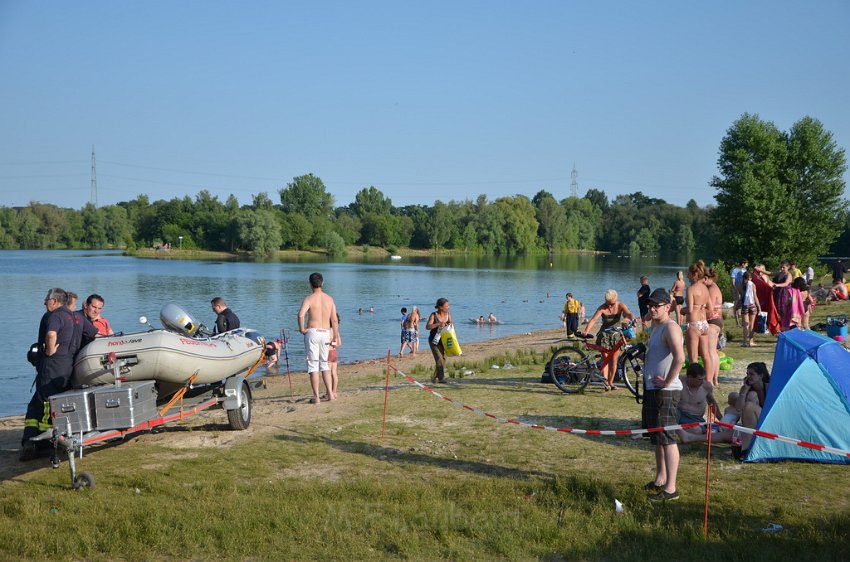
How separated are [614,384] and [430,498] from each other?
18.9 feet

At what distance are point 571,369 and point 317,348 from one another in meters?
3.68

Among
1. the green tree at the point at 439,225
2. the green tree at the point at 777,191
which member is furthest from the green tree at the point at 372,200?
the green tree at the point at 777,191

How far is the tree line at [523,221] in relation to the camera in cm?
3809

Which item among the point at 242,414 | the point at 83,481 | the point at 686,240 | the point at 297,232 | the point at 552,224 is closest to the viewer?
the point at 83,481

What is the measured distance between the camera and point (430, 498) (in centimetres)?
598

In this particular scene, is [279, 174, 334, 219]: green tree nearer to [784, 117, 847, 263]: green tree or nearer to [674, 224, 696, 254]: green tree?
[674, 224, 696, 254]: green tree

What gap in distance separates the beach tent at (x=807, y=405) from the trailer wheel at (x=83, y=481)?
6.00 metres

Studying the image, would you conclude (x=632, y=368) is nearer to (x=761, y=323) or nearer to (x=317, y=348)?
(x=317, y=348)

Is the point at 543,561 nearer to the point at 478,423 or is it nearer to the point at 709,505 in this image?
the point at 709,505

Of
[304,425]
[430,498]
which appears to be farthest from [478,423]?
[430,498]

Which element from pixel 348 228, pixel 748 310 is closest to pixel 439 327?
pixel 748 310

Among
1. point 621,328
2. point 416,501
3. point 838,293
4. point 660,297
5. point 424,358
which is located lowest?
point 424,358

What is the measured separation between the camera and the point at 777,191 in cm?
3728

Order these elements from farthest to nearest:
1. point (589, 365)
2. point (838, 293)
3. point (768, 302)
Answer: point (838, 293)
point (768, 302)
point (589, 365)
